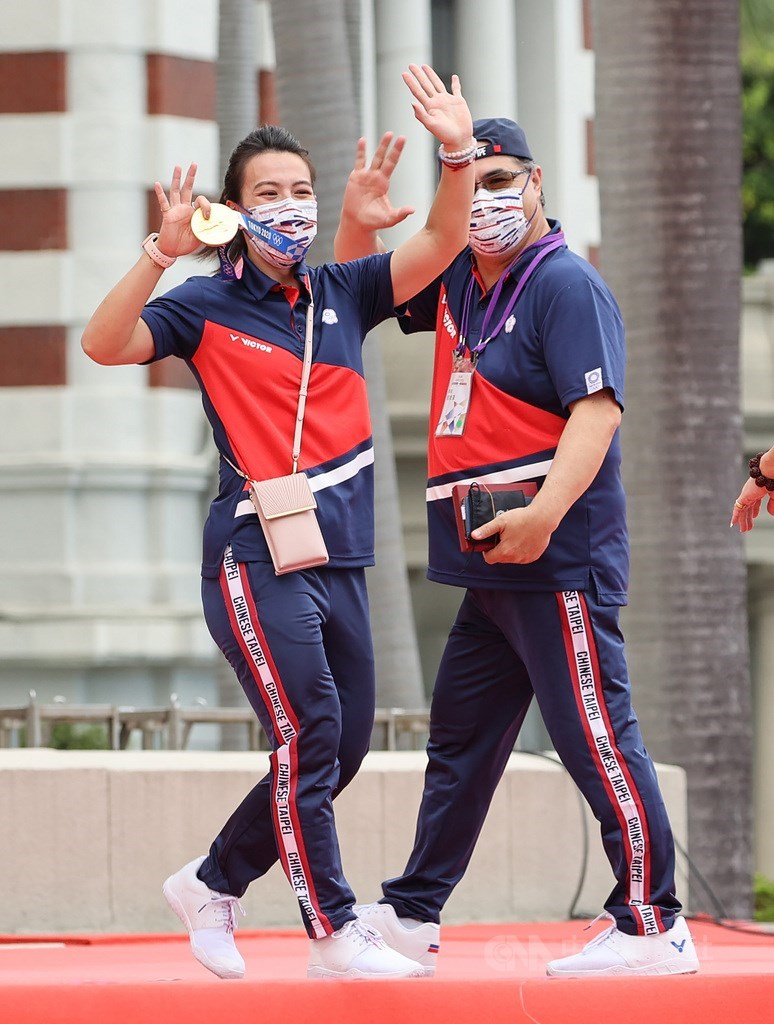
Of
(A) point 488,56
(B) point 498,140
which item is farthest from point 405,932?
(A) point 488,56

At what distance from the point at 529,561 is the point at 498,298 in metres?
0.80

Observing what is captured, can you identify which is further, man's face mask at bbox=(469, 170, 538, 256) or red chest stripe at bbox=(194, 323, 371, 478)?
man's face mask at bbox=(469, 170, 538, 256)

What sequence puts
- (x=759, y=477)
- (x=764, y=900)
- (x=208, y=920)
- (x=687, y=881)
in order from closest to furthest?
(x=208, y=920) → (x=759, y=477) → (x=687, y=881) → (x=764, y=900)

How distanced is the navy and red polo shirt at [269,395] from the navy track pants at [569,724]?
0.48m

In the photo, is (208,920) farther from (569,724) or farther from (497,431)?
(497,431)

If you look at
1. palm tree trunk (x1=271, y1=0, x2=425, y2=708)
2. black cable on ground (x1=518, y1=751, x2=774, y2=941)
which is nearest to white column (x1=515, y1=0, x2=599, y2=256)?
palm tree trunk (x1=271, y1=0, x2=425, y2=708)

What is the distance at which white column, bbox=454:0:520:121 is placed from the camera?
1525 cm

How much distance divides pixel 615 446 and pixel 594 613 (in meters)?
0.48

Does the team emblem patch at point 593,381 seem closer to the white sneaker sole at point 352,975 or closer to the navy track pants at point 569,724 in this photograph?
the navy track pants at point 569,724

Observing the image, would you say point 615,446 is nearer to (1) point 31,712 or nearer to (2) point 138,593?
(1) point 31,712

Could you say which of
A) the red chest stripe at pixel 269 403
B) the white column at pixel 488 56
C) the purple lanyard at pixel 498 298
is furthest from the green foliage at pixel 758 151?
the red chest stripe at pixel 269 403

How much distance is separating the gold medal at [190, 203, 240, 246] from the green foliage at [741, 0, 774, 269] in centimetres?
2296

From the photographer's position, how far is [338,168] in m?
9.61

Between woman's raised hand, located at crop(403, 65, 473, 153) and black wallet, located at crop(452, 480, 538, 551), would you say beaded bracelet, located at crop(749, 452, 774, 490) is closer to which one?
black wallet, located at crop(452, 480, 538, 551)
